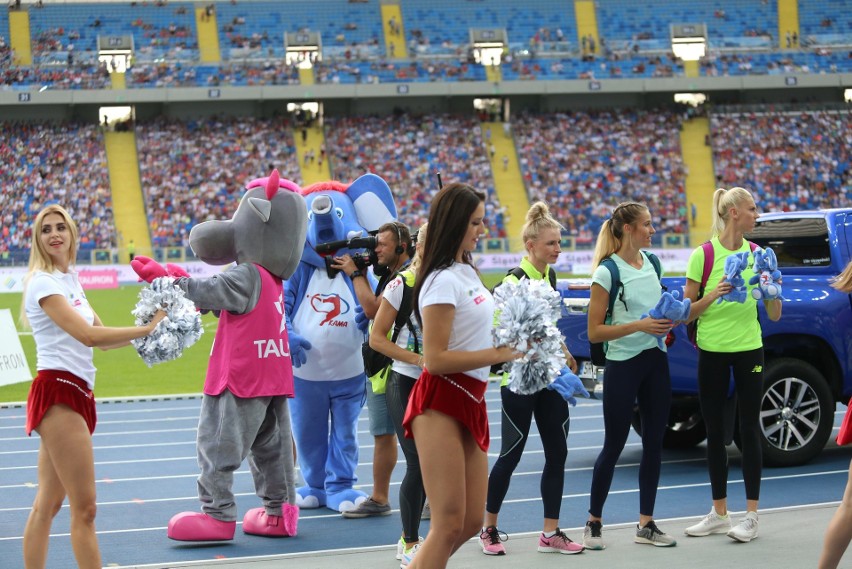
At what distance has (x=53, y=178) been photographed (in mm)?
41656

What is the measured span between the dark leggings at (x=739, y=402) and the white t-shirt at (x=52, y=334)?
341 centimetres

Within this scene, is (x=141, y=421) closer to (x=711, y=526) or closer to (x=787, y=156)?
(x=711, y=526)

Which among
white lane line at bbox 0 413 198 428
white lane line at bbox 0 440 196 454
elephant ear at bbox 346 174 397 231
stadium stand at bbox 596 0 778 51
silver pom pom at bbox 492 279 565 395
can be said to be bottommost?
white lane line at bbox 0 413 198 428

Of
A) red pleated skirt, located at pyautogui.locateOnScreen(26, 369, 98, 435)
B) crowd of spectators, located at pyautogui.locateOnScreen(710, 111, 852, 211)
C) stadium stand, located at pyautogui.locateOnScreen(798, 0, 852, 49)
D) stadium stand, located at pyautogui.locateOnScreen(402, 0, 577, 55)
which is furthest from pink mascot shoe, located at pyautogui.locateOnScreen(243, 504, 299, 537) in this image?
stadium stand, located at pyautogui.locateOnScreen(798, 0, 852, 49)

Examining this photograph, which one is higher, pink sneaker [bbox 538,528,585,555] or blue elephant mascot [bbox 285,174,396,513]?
blue elephant mascot [bbox 285,174,396,513]

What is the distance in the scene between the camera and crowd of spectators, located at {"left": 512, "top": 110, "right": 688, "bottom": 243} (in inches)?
1624

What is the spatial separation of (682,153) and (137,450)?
37279mm

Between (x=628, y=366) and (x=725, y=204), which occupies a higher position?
(x=725, y=204)

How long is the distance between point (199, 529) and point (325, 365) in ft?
5.06

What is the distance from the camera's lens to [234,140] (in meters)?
44.3

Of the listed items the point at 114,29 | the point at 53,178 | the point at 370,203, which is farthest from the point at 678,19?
the point at 370,203

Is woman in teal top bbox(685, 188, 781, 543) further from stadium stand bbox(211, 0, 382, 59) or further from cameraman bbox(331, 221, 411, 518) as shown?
stadium stand bbox(211, 0, 382, 59)

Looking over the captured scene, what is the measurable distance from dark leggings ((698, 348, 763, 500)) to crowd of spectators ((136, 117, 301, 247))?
109ft

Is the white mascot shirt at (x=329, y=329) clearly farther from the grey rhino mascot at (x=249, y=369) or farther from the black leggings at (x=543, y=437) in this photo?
the black leggings at (x=543, y=437)
